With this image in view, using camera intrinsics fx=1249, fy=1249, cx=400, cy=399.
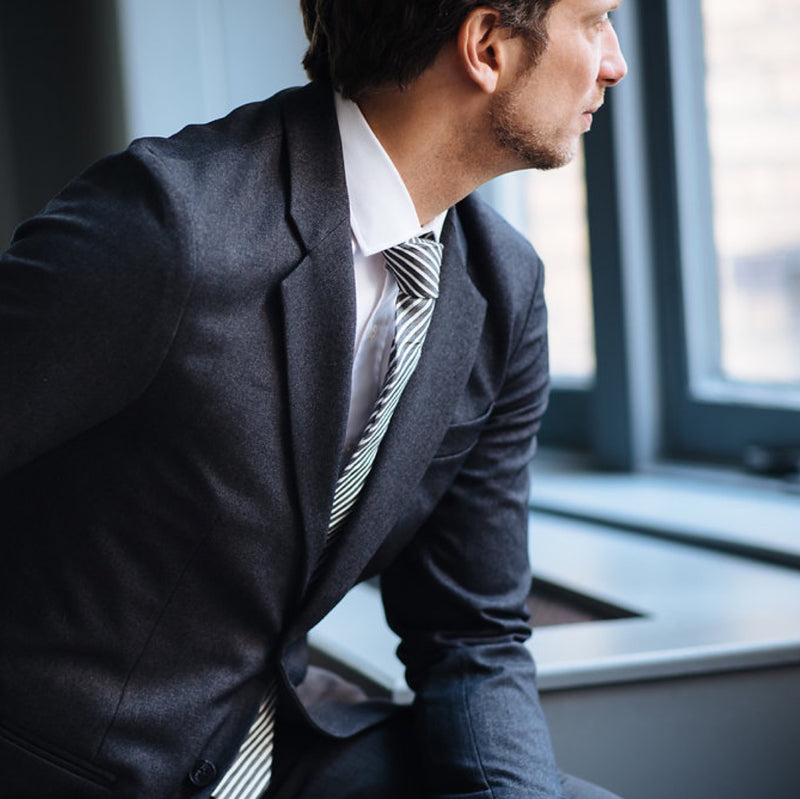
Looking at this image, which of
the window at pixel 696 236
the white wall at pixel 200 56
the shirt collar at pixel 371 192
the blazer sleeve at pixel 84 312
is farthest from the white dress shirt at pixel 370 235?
the white wall at pixel 200 56

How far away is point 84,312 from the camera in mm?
1005

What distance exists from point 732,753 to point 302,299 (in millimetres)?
811

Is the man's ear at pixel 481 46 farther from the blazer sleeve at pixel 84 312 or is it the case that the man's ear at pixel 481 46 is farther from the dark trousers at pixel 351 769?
the dark trousers at pixel 351 769

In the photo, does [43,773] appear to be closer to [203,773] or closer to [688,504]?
[203,773]


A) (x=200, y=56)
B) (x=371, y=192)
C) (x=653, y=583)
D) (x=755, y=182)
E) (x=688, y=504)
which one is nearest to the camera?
(x=371, y=192)

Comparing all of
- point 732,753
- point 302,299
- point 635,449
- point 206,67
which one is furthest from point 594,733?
point 206,67

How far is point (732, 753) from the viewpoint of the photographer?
1.52 meters

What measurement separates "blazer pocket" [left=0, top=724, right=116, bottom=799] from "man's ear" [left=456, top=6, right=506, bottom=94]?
75 cm

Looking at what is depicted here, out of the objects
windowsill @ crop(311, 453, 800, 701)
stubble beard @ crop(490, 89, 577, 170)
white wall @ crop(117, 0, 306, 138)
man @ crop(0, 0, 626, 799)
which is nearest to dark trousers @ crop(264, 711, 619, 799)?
man @ crop(0, 0, 626, 799)

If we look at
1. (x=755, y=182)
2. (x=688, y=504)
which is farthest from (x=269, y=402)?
(x=755, y=182)

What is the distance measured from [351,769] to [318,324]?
1.66 feet

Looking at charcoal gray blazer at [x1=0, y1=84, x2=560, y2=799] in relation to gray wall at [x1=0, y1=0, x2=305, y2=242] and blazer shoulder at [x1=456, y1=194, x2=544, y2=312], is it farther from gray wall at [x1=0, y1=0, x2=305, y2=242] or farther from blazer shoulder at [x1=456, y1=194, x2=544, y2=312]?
gray wall at [x1=0, y1=0, x2=305, y2=242]

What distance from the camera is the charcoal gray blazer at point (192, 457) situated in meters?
1.02

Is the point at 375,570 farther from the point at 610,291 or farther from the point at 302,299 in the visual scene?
the point at 610,291
